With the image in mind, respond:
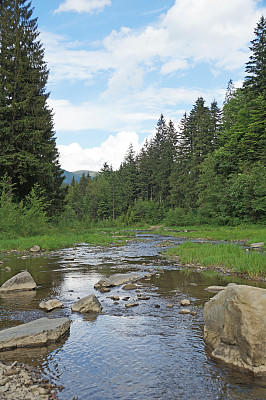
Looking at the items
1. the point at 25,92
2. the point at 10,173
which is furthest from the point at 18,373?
the point at 25,92

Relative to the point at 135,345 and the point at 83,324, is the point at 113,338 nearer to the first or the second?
the point at 135,345

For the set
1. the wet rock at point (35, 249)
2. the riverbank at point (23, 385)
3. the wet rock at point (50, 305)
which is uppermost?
the riverbank at point (23, 385)

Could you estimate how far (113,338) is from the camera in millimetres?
5902

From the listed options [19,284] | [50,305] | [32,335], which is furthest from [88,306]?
[19,284]

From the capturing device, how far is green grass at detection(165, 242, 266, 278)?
35.8 feet

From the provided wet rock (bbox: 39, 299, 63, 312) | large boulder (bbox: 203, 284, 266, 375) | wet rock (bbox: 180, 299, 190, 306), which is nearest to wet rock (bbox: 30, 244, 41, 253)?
wet rock (bbox: 39, 299, 63, 312)

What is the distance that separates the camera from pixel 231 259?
12.8 m

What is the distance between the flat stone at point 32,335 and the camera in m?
5.33

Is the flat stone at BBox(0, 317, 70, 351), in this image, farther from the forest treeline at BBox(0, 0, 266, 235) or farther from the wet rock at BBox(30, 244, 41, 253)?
the forest treeline at BBox(0, 0, 266, 235)

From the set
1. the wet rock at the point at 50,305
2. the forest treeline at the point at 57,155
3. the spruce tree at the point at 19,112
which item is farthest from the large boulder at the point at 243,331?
the spruce tree at the point at 19,112

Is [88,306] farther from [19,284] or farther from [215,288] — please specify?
[215,288]

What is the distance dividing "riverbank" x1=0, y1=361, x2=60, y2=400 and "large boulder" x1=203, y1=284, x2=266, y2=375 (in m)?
2.74

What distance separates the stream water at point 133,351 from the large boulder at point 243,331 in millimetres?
207

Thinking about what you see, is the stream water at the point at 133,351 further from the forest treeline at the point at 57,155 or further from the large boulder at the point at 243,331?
the forest treeline at the point at 57,155
